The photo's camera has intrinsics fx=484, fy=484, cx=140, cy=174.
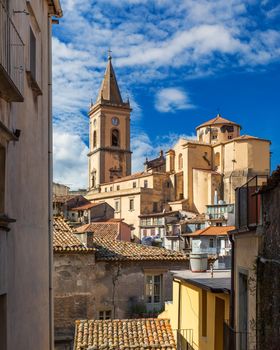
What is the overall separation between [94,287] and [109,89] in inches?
3266

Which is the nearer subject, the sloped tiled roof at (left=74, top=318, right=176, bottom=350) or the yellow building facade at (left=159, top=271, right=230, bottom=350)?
the yellow building facade at (left=159, top=271, right=230, bottom=350)

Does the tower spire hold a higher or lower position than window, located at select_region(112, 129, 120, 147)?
higher

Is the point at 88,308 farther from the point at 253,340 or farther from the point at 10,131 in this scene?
the point at 10,131

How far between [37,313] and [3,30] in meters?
4.97

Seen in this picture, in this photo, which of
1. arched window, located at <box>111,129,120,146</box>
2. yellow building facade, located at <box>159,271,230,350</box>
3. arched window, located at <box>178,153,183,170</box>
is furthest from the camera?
arched window, located at <box>111,129,120,146</box>

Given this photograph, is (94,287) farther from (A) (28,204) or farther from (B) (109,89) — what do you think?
(B) (109,89)

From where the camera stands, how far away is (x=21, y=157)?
7246 mm

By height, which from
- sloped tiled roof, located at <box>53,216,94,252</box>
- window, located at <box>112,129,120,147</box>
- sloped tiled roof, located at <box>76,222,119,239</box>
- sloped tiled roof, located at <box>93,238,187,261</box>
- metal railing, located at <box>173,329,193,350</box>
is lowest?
sloped tiled roof, located at <box>76,222,119,239</box>

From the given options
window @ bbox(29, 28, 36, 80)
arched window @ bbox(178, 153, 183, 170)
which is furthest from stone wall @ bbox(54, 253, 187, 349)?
arched window @ bbox(178, 153, 183, 170)

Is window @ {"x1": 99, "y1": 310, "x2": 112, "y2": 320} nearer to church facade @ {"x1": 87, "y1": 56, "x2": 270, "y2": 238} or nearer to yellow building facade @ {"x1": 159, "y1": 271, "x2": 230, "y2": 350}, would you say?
yellow building facade @ {"x1": 159, "y1": 271, "x2": 230, "y2": 350}

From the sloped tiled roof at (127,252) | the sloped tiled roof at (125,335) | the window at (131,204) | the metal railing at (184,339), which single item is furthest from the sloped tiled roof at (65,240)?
the window at (131,204)

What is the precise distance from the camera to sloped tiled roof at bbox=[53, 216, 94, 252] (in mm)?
19234

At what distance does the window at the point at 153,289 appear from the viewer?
2123 cm

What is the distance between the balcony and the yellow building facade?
555 centimetres
